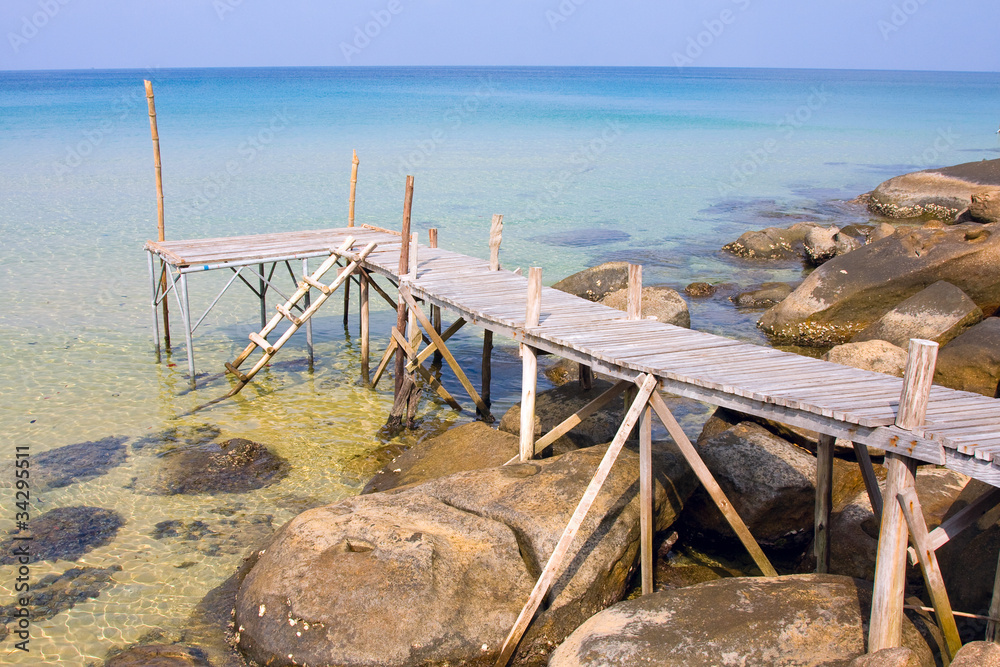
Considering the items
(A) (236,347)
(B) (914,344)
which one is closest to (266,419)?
(A) (236,347)

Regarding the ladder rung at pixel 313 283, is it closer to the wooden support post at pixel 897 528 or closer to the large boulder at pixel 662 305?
the large boulder at pixel 662 305

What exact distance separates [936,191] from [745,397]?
2487cm

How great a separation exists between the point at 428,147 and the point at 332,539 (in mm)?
39476

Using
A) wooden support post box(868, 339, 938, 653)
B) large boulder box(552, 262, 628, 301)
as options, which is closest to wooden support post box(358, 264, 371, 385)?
large boulder box(552, 262, 628, 301)

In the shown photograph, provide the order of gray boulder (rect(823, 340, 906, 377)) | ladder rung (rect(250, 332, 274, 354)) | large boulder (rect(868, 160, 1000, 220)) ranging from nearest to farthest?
gray boulder (rect(823, 340, 906, 377))
ladder rung (rect(250, 332, 274, 354))
large boulder (rect(868, 160, 1000, 220))

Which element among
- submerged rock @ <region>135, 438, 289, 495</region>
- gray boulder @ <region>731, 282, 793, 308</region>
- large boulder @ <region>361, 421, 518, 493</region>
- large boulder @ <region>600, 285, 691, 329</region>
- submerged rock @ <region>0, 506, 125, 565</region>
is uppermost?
large boulder @ <region>600, 285, 691, 329</region>

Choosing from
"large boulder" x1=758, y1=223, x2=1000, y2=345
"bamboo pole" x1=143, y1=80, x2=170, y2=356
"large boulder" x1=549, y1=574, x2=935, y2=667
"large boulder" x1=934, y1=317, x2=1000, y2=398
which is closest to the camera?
"large boulder" x1=549, y1=574, x2=935, y2=667

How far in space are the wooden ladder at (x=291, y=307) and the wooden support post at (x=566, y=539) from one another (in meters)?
6.26

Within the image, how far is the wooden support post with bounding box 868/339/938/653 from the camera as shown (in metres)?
6.11

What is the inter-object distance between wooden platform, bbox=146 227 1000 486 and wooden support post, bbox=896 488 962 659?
0.35m

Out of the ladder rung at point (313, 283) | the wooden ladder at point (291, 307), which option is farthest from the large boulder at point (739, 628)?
the ladder rung at point (313, 283)

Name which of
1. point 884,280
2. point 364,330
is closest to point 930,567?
point 364,330

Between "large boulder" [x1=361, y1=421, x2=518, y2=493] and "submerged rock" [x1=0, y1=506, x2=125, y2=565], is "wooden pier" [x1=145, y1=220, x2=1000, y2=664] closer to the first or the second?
"large boulder" [x1=361, y1=421, x2=518, y2=493]

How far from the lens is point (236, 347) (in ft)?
52.1
